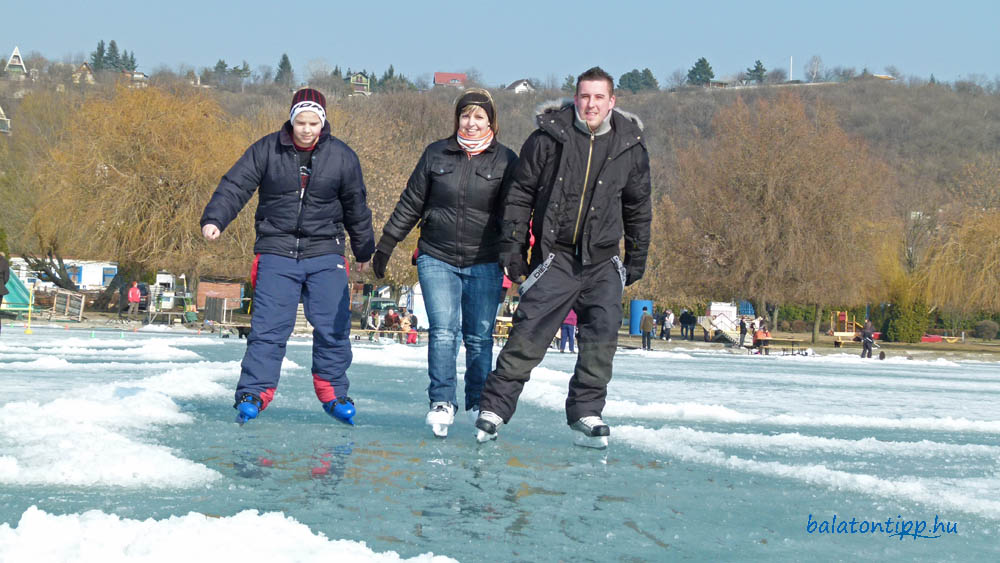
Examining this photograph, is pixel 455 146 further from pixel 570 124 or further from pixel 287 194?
pixel 287 194

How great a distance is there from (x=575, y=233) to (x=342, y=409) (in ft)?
5.20

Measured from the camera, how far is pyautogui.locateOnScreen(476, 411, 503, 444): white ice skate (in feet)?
16.5

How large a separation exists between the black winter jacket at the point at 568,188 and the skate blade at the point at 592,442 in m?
0.85

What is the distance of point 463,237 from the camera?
224 inches

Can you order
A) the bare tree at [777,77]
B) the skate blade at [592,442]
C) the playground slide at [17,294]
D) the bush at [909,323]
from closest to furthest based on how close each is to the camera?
the skate blade at [592,442], the playground slide at [17,294], the bush at [909,323], the bare tree at [777,77]

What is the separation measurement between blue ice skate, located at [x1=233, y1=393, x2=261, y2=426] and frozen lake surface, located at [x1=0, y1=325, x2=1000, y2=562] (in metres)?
0.10

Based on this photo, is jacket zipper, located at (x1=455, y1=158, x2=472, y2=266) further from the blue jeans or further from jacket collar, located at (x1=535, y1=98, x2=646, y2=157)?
jacket collar, located at (x1=535, y1=98, x2=646, y2=157)

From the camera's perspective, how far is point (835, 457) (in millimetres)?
5102

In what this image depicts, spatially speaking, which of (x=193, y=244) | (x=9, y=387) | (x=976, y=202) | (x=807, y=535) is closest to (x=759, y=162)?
(x=976, y=202)

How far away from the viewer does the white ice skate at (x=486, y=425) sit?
5043 millimetres

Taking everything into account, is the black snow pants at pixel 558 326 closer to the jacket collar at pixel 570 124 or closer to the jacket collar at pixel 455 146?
the jacket collar at pixel 570 124

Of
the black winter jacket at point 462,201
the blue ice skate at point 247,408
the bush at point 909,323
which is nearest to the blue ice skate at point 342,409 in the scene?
the blue ice skate at point 247,408

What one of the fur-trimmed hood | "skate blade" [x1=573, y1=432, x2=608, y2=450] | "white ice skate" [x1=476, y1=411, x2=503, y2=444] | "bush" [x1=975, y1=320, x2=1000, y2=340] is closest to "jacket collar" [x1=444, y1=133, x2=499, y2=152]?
the fur-trimmed hood

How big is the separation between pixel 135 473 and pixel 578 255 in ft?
7.98
